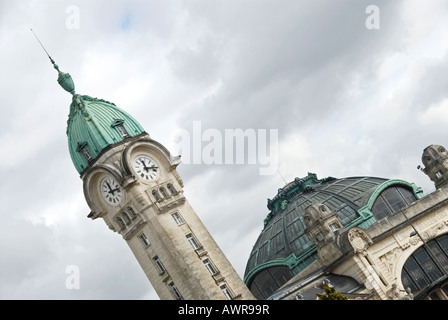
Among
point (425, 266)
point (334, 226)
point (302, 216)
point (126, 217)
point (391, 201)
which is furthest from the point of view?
point (302, 216)

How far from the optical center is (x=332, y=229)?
227 ft

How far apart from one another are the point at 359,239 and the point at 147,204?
69.5 feet

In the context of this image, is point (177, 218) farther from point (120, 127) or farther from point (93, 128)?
point (93, 128)

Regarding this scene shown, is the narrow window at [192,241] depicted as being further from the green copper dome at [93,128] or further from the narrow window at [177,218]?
the green copper dome at [93,128]

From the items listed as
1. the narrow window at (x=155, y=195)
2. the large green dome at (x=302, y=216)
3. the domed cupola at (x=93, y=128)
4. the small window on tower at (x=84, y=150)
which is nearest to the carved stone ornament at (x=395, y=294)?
the large green dome at (x=302, y=216)

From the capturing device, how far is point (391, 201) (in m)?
79.9

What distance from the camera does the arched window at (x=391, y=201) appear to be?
78625 millimetres

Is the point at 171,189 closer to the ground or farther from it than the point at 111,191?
closer to the ground

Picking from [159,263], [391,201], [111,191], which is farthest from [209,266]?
[391,201]

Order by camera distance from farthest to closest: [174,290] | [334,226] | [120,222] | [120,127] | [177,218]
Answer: [334,226]
[120,127]
[120,222]
[177,218]
[174,290]
